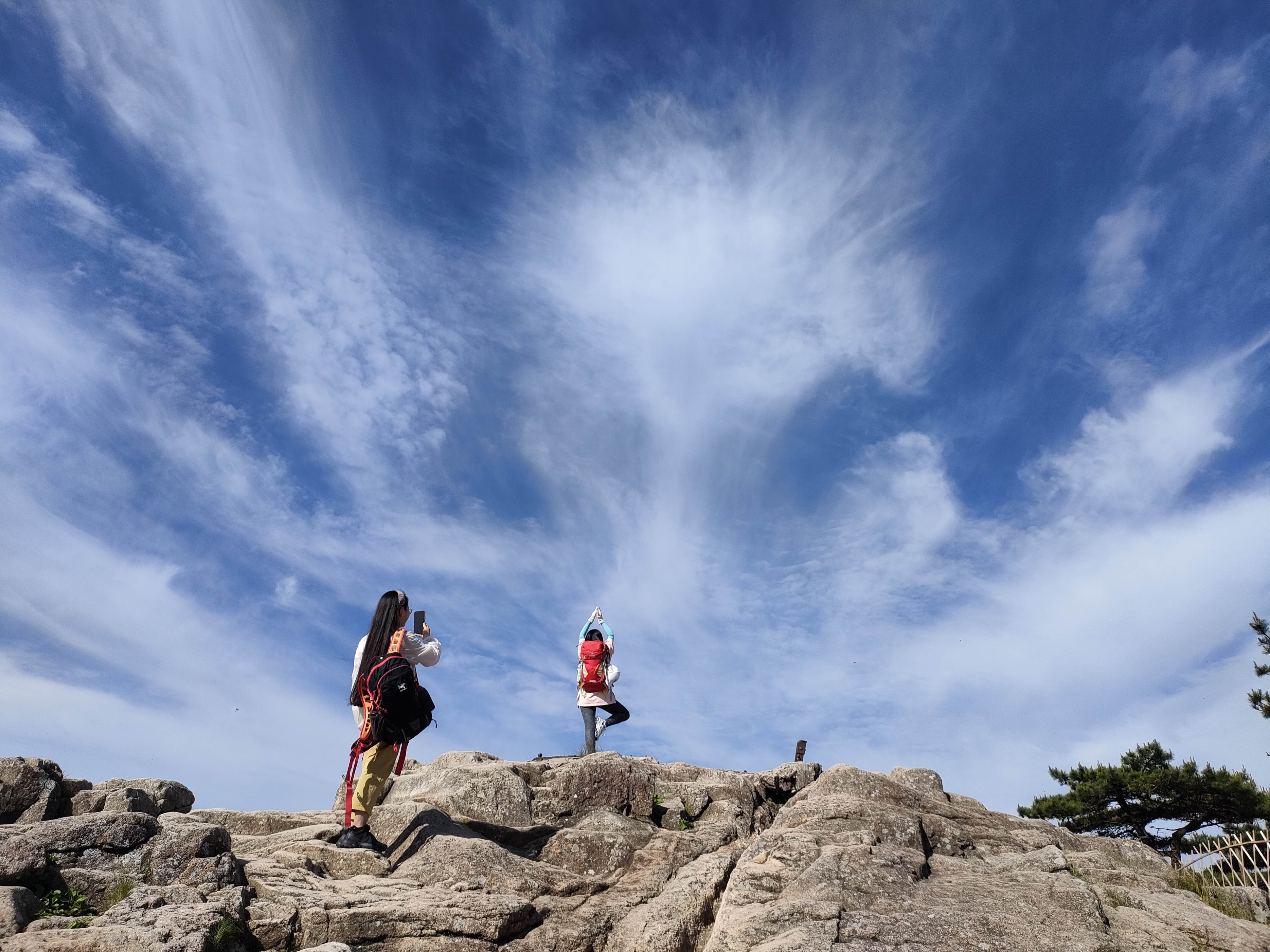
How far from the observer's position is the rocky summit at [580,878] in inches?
284

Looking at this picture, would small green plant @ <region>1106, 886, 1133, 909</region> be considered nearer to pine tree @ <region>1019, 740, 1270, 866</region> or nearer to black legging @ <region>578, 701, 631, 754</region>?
black legging @ <region>578, 701, 631, 754</region>

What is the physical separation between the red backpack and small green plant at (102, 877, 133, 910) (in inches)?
367

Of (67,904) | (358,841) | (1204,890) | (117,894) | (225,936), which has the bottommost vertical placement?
(225,936)

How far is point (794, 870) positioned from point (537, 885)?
296 centimetres

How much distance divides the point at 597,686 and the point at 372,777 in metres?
6.63

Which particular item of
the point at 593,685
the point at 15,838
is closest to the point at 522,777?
the point at 593,685

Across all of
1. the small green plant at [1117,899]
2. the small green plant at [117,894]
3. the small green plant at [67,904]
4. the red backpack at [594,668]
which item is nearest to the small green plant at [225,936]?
the small green plant at [117,894]

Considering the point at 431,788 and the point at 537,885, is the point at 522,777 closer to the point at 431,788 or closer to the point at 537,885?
the point at 431,788

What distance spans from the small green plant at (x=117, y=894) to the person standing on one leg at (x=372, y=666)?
8.38 feet

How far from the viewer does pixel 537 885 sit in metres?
9.24

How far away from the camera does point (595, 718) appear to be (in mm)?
16562

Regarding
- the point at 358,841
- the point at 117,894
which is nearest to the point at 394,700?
the point at 358,841

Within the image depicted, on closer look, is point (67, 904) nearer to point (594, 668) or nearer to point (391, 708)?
point (391, 708)

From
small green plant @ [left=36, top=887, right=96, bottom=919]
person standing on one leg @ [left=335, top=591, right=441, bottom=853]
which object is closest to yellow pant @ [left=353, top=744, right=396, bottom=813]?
person standing on one leg @ [left=335, top=591, right=441, bottom=853]
